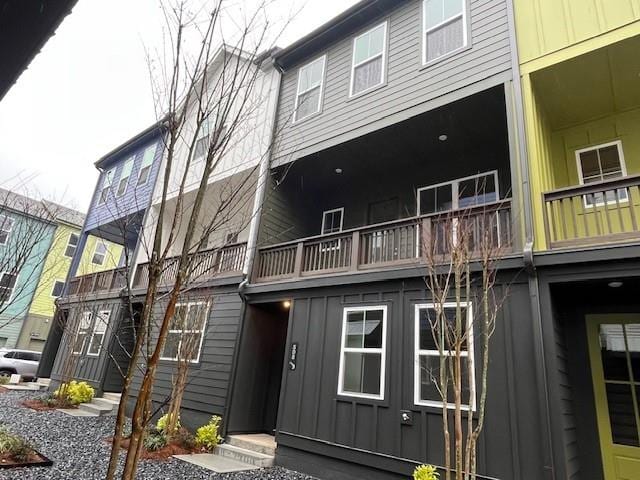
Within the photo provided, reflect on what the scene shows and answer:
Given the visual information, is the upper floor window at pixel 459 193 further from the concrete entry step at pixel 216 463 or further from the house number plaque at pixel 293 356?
the concrete entry step at pixel 216 463

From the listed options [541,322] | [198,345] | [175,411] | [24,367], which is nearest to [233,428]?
[175,411]

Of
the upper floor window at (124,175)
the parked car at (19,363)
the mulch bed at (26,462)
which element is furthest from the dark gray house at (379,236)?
the parked car at (19,363)

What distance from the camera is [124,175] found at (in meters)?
15.4

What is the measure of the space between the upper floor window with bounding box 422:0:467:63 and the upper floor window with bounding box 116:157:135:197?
40.0 ft

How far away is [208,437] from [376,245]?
501cm

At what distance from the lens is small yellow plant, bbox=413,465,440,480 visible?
482cm

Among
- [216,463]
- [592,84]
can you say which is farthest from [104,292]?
[592,84]

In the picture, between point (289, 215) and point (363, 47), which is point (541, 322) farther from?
point (363, 47)

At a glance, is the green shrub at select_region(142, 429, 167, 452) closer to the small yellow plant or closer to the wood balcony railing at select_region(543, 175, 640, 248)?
the small yellow plant

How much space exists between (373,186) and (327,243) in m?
2.59

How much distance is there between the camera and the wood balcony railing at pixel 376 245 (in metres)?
5.83

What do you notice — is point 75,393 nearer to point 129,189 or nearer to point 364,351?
point 129,189

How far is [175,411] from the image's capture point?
7801mm

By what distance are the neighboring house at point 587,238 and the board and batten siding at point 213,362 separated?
607 cm
